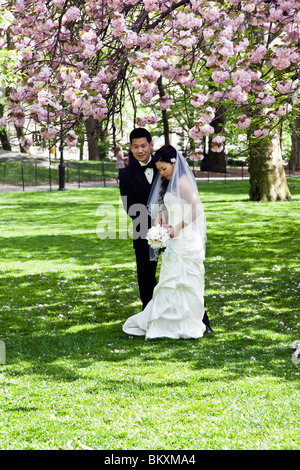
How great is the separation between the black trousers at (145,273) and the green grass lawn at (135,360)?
0.56 m

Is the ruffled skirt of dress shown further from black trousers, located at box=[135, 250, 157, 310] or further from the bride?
black trousers, located at box=[135, 250, 157, 310]

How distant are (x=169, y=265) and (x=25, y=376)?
205 centimetres

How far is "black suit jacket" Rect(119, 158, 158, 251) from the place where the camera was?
23.1ft

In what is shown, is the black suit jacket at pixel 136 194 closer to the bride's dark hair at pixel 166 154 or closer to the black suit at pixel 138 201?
the black suit at pixel 138 201

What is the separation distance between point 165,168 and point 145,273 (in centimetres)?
138

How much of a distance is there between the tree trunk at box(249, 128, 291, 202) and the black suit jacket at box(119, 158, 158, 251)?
12.1 metres

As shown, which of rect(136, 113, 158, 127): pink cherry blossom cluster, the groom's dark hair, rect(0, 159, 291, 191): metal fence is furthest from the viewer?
rect(0, 159, 291, 191): metal fence

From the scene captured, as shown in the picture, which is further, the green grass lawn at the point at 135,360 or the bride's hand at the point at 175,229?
the bride's hand at the point at 175,229

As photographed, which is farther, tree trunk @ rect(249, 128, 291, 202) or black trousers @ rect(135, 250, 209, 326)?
tree trunk @ rect(249, 128, 291, 202)

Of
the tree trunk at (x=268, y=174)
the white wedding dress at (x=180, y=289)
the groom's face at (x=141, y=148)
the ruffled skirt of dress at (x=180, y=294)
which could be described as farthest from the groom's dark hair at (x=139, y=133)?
the tree trunk at (x=268, y=174)

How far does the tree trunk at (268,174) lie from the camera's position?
63.2 feet

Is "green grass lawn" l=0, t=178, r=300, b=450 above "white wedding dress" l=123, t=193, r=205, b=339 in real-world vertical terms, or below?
below

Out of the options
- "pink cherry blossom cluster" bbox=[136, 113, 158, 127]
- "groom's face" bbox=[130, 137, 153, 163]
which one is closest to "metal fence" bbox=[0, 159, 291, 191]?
"pink cherry blossom cluster" bbox=[136, 113, 158, 127]

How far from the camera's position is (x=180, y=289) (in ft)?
22.4
